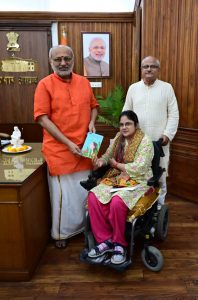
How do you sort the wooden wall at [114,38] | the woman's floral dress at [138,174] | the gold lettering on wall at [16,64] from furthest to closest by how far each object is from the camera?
the gold lettering on wall at [16,64], the wooden wall at [114,38], the woman's floral dress at [138,174]

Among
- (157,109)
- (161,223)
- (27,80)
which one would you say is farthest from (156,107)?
(27,80)

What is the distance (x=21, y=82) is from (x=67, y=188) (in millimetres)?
2436

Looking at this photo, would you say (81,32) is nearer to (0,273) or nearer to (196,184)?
(196,184)

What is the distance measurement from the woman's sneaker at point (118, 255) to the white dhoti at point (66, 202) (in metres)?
0.55

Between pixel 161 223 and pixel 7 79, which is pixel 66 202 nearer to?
pixel 161 223

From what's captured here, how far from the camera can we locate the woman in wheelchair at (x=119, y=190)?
1841 mm

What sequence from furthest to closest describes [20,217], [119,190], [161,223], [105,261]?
[161,223] → [119,190] → [105,261] → [20,217]

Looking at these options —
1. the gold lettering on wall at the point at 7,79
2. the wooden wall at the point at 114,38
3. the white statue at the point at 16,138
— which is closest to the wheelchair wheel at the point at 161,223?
the white statue at the point at 16,138

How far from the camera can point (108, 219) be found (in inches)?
75.9

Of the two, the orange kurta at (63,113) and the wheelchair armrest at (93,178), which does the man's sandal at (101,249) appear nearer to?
the wheelchair armrest at (93,178)

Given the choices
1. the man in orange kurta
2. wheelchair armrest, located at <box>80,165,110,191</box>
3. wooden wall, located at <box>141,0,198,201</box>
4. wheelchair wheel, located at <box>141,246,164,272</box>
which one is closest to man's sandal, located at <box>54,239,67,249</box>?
the man in orange kurta

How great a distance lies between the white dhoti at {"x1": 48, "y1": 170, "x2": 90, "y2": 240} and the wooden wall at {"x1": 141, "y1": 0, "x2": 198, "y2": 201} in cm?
136

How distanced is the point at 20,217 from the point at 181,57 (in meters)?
2.31

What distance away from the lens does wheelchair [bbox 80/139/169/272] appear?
183 centimetres
